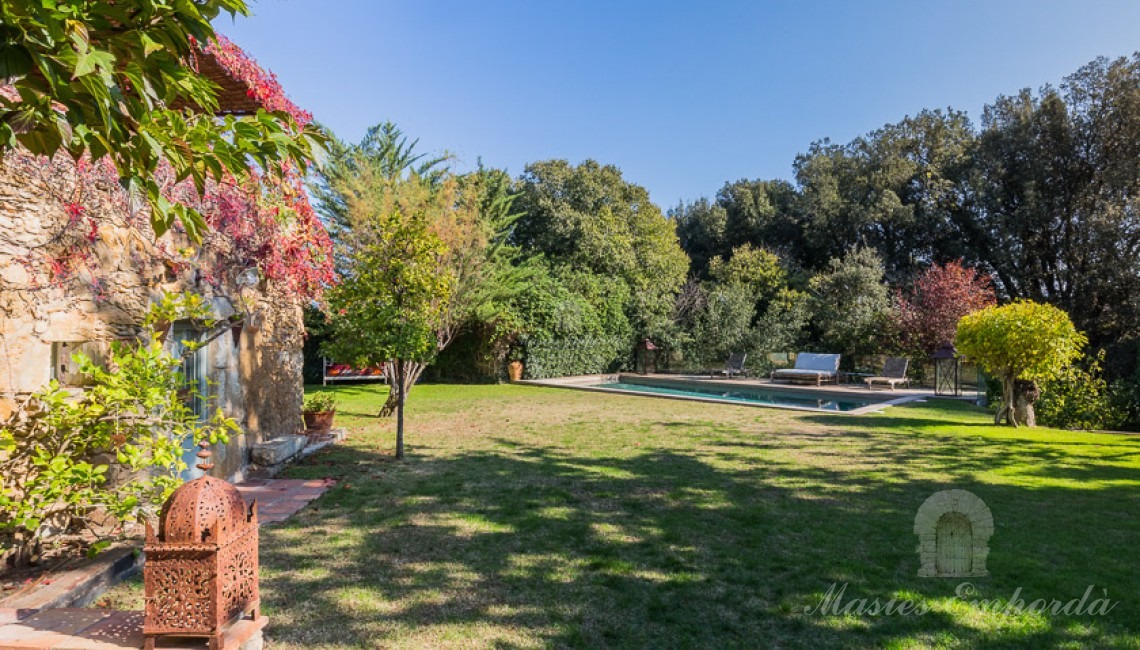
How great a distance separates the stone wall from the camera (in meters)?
3.74

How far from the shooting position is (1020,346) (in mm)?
9367

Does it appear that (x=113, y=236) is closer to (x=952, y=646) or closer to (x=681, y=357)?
(x=952, y=646)

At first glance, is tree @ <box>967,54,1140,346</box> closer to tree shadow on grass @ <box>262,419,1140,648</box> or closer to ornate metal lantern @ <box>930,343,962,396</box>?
ornate metal lantern @ <box>930,343,962,396</box>

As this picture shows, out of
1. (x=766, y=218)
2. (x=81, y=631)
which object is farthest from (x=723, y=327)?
(x=81, y=631)

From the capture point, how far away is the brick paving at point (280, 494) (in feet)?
16.5

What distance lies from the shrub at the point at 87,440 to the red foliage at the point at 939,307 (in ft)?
67.5

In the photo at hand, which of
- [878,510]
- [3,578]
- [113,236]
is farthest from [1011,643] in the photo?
[113,236]

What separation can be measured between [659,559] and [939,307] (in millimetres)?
19041

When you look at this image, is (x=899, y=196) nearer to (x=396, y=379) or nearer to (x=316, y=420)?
(x=396, y=379)

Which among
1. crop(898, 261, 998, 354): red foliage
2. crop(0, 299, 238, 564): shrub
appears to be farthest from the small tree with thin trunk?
crop(898, 261, 998, 354): red foliage

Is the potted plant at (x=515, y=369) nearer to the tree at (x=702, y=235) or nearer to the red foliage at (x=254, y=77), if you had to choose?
the tree at (x=702, y=235)

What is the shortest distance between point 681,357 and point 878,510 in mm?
18663

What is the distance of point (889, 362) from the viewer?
17.8 meters

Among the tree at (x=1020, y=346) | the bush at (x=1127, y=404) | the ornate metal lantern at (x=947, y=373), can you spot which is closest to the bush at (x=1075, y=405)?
the bush at (x=1127, y=404)
